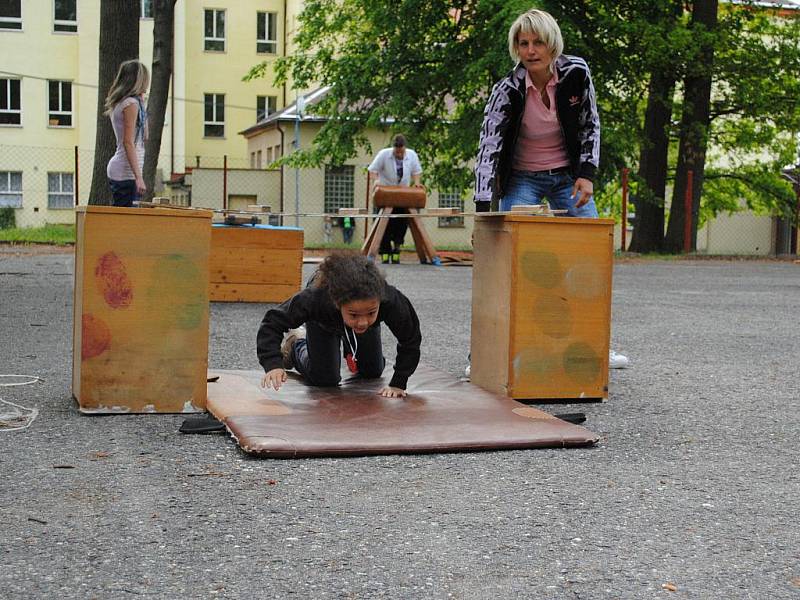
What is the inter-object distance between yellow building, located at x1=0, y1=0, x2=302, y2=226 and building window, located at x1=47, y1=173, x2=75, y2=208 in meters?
0.04

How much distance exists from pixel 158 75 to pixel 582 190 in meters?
13.7

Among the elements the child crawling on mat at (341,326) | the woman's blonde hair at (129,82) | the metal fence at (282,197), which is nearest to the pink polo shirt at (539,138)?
the child crawling on mat at (341,326)

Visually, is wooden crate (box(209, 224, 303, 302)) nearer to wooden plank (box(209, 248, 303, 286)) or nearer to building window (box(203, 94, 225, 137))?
wooden plank (box(209, 248, 303, 286))

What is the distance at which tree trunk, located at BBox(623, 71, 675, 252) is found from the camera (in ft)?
89.7

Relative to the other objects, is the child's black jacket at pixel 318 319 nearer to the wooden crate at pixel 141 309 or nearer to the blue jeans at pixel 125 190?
the wooden crate at pixel 141 309

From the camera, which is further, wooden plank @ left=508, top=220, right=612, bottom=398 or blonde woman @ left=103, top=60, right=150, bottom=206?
blonde woman @ left=103, top=60, right=150, bottom=206

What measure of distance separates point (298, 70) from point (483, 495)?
25409 mm

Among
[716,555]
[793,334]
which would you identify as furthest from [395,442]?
[793,334]

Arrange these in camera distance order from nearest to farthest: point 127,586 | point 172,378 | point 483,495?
point 127,586
point 483,495
point 172,378

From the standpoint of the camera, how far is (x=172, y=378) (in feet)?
18.2

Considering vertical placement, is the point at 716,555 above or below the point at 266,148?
below

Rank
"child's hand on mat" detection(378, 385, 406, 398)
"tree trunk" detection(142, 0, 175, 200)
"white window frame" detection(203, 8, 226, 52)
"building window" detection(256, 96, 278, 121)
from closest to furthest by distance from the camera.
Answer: "child's hand on mat" detection(378, 385, 406, 398) < "tree trunk" detection(142, 0, 175, 200) < "white window frame" detection(203, 8, 226, 52) < "building window" detection(256, 96, 278, 121)

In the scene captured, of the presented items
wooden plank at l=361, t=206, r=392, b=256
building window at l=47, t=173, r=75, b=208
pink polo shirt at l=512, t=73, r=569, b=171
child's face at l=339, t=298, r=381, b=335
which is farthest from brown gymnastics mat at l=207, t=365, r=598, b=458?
building window at l=47, t=173, r=75, b=208

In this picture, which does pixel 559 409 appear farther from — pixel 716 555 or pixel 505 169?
pixel 716 555
